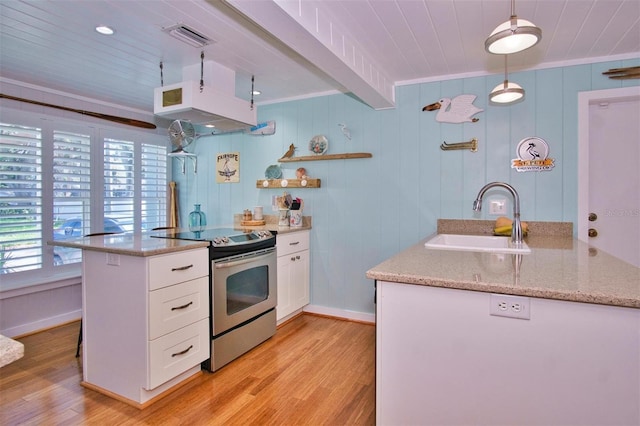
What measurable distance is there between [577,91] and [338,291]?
2.53 metres

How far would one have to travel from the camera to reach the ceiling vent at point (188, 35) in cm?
211

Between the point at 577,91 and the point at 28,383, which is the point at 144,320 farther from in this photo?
the point at 577,91

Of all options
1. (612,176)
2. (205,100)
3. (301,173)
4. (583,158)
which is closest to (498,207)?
(583,158)

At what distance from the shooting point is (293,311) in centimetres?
335

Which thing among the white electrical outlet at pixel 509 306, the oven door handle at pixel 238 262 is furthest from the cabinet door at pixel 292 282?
the white electrical outlet at pixel 509 306

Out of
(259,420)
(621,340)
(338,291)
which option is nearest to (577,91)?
(621,340)

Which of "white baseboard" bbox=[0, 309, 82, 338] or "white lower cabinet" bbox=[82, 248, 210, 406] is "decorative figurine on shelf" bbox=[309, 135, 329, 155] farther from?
"white baseboard" bbox=[0, 309, 82, 338]

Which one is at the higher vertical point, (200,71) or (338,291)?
(200,71)

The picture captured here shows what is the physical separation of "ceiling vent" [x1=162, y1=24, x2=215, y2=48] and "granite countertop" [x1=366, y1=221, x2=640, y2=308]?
70.7 inches

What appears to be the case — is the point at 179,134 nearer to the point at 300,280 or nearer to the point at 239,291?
the point at 239,291

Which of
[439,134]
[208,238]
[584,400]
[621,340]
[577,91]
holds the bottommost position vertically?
[584,400]

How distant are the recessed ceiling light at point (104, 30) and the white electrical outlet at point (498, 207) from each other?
9.59 ft

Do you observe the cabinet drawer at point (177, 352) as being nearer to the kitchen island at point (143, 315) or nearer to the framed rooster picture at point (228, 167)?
the kitchen island at point (143, 315)

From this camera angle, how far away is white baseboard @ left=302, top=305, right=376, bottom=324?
3.31 metres
